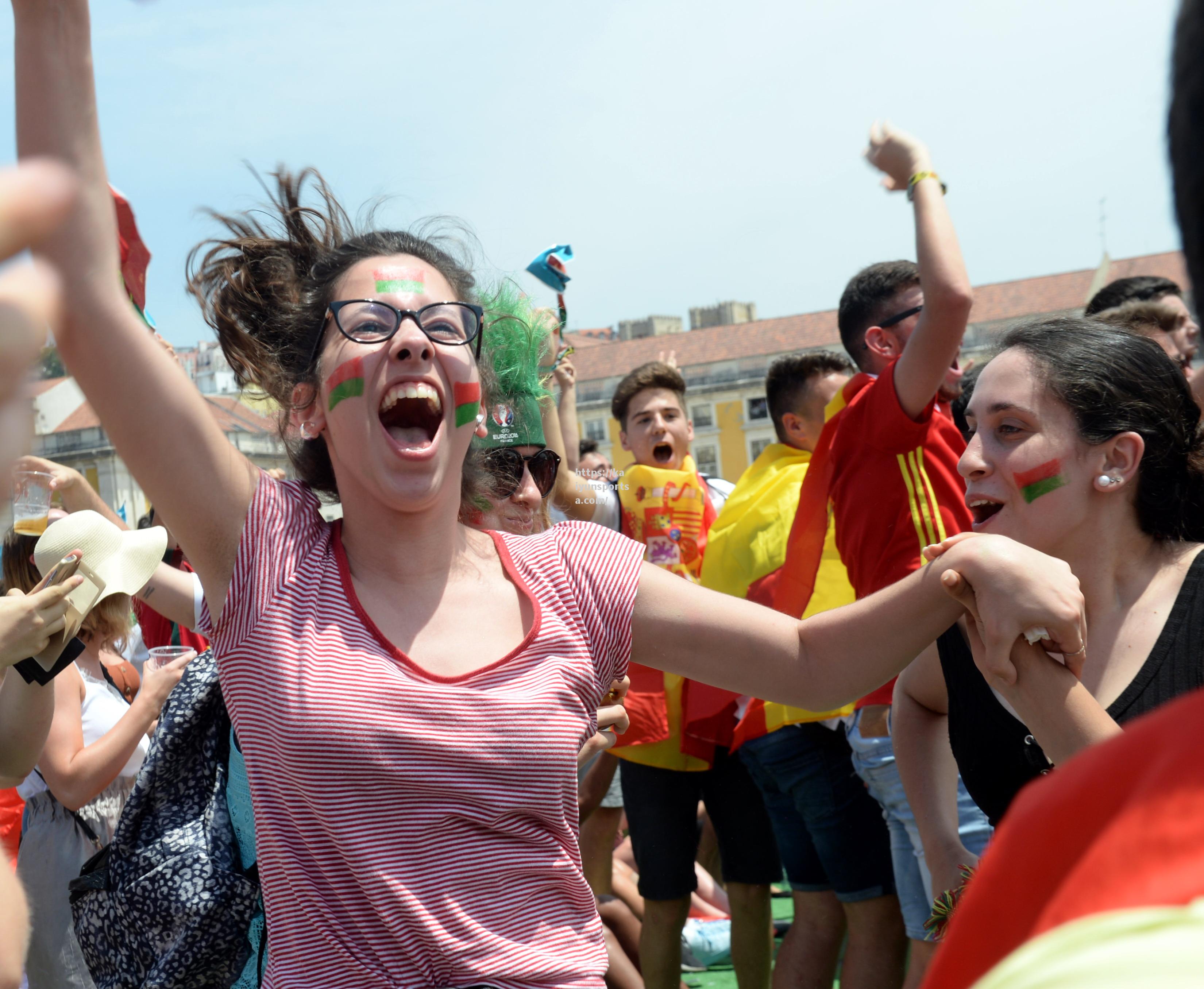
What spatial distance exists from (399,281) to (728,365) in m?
65.9

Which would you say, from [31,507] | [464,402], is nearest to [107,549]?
[31,507]

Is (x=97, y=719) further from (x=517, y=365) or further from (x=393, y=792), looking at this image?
(x=393, y=792)

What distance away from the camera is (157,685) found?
3842 millimetres

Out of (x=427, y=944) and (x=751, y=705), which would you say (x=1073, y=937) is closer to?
(x=427, y=944)

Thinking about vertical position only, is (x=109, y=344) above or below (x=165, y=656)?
above

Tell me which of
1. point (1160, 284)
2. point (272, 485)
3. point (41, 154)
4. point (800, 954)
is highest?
point (1160, 284)

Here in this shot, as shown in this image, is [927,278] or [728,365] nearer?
[927,278]

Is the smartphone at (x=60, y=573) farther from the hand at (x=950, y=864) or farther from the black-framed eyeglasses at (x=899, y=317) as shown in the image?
the black-framed eyeglasses at (x=899, y=317)

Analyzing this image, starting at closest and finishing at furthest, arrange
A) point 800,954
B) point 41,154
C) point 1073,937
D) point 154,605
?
point 1073,937, point 41,154, point 154,605, point 800,954

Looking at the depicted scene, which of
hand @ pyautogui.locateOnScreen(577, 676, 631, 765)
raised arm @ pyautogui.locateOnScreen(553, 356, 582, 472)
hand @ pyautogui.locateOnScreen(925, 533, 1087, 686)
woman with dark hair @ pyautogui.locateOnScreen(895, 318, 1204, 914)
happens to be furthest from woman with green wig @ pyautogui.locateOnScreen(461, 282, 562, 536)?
hand @ pyautogui.locateOnScreen(925, 533, 1087, 686)

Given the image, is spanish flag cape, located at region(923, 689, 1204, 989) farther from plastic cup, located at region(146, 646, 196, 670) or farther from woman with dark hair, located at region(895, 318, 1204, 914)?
plastic cup, located at region(146, 646, 196, 670)

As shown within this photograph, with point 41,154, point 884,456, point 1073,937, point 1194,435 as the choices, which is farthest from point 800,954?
point 1073,937

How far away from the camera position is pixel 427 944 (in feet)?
6.07

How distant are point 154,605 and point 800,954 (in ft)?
8.69
